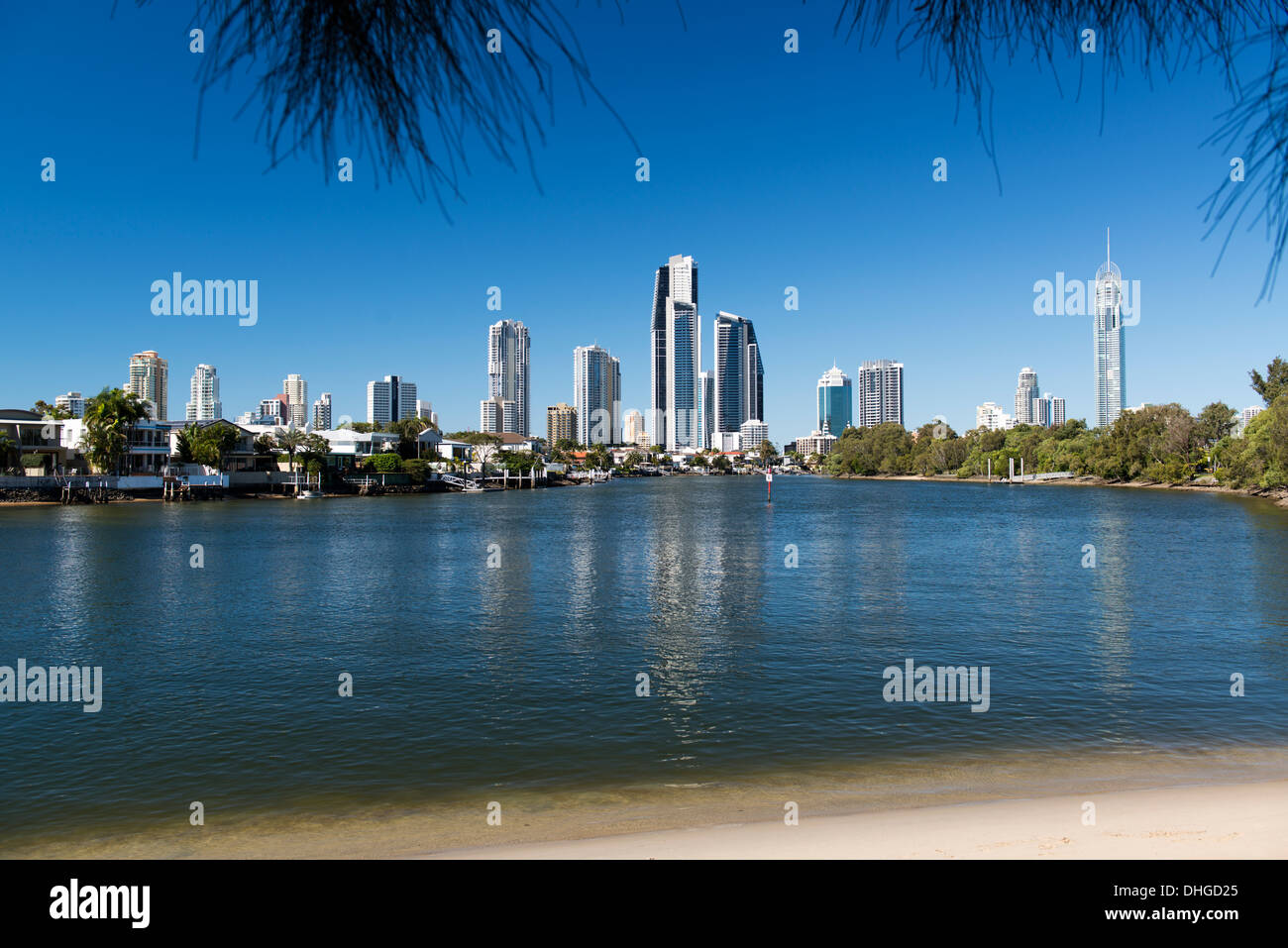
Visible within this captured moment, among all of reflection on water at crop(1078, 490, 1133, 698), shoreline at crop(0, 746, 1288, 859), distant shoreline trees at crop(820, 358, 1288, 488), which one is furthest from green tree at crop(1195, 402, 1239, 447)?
shoreline at crop(0, 746, 1288, 859)

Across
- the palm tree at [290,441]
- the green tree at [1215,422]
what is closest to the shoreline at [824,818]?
the palm tree at [290,441]

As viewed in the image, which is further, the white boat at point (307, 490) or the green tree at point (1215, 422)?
the green tree at point (1215, 422)

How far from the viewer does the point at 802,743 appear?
14.7 metres

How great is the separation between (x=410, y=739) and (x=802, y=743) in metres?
7.77

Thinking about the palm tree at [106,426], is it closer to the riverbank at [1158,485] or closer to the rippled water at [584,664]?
the rippled water at [584,664]

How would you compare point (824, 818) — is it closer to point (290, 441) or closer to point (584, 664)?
point (584, 664)

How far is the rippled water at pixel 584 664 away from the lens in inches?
540

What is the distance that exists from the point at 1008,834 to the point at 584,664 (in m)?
13.2

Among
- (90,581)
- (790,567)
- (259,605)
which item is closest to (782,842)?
(259,605)

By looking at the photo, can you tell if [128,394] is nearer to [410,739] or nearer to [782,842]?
[410,739]

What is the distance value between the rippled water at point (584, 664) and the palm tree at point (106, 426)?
54.3 metres

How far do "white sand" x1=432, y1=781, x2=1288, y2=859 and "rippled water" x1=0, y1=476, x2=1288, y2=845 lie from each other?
2.83 metres

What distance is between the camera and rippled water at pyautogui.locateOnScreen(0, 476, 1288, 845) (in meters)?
13.7

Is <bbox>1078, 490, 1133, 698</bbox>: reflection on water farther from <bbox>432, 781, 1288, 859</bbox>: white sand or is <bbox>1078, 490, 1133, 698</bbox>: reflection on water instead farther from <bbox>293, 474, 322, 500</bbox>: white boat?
<bbox>293, 474, 322, 500</bbox>: white boat
